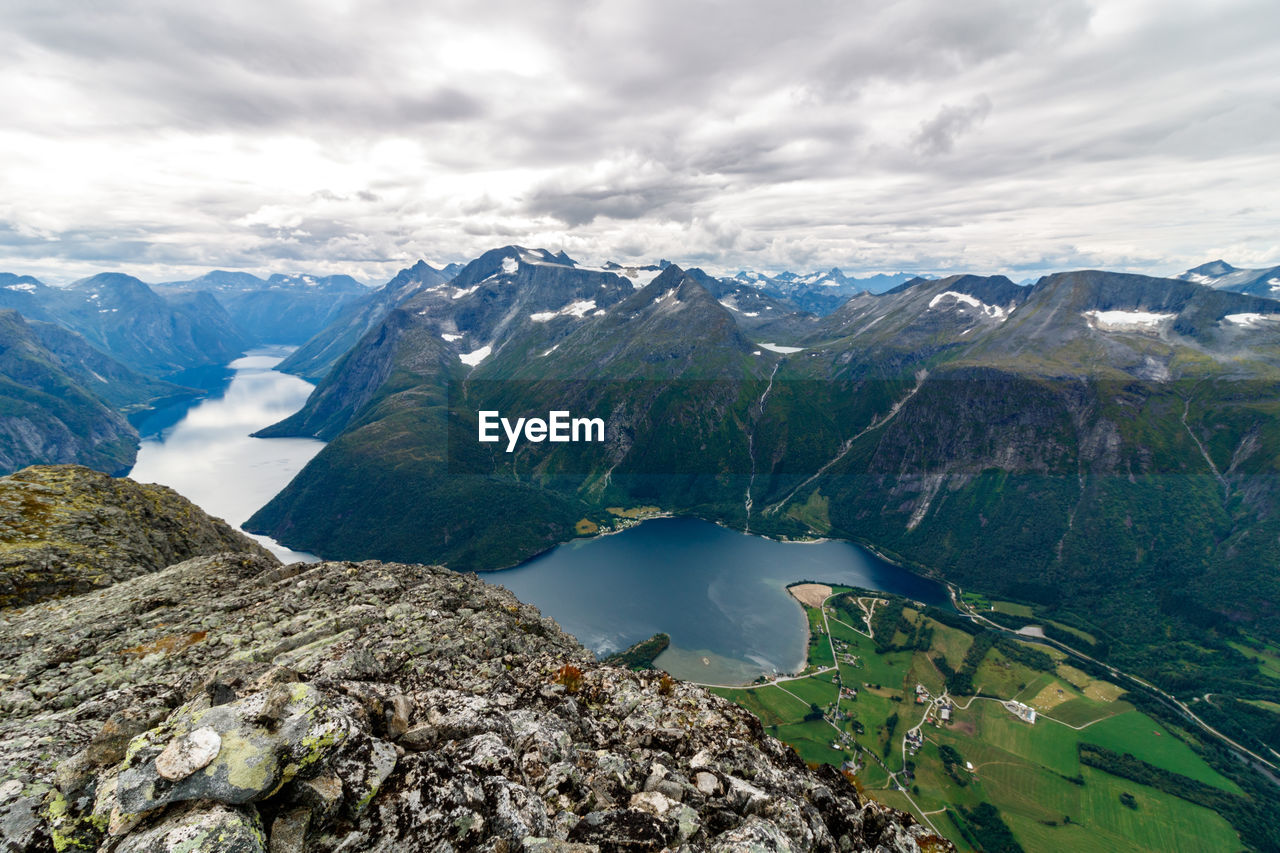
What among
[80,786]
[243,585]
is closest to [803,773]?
[80,786]

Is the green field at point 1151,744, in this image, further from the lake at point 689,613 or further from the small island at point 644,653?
the small island at point 644,653

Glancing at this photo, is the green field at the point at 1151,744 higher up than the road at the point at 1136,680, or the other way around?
the green field at the point at 1151,744

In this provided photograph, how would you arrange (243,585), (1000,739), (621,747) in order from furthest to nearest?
1. (1000,739)
2. (243,585)
3. (621,747)

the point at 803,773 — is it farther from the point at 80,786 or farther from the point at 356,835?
the point at 80,786

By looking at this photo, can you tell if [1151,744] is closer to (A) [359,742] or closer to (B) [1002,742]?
(B) [1002,742]

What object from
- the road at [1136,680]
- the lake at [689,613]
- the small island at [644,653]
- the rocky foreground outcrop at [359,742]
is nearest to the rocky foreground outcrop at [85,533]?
the rocky foreground outcrop at [359,742]
